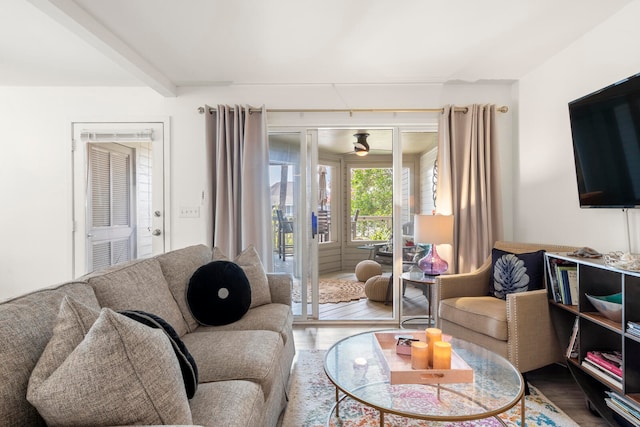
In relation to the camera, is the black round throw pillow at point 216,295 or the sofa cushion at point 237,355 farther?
the black round throw pillow at point 216,295

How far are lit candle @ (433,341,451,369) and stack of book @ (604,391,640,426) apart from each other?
96 cm

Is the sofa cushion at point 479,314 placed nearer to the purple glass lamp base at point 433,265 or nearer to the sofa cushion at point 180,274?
the purple glass lamp base at point 433,265

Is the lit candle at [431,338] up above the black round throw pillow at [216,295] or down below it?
below

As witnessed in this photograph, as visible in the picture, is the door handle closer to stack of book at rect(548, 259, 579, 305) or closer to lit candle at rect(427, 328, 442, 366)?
lit candle at rect(427, 328, 442, 366)

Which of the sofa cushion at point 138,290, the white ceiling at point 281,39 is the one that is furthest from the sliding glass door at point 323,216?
the sofa cushion at point 138,290

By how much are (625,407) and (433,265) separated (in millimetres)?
1563

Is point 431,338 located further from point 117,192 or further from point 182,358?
point 117,192

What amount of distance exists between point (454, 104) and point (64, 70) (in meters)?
3.62

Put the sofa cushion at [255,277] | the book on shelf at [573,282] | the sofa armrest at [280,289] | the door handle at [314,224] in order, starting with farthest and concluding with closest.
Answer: the door handle at [314,224]
the sofa armrest at [280,289]
the sofa cushion at [255,277]
the book on shelf at [573,282]

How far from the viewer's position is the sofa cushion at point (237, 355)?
55.7 inches

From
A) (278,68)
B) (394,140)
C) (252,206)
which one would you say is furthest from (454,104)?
(252,206)

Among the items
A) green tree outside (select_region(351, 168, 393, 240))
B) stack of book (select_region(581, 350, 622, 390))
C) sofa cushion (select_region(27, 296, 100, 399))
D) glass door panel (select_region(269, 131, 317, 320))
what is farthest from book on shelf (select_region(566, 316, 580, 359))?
A: sofa cushion (select_region(27, 296, 100, 399))

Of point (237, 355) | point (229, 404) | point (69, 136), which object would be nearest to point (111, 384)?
point (229, 404)

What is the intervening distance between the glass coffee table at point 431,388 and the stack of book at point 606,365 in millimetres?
582
